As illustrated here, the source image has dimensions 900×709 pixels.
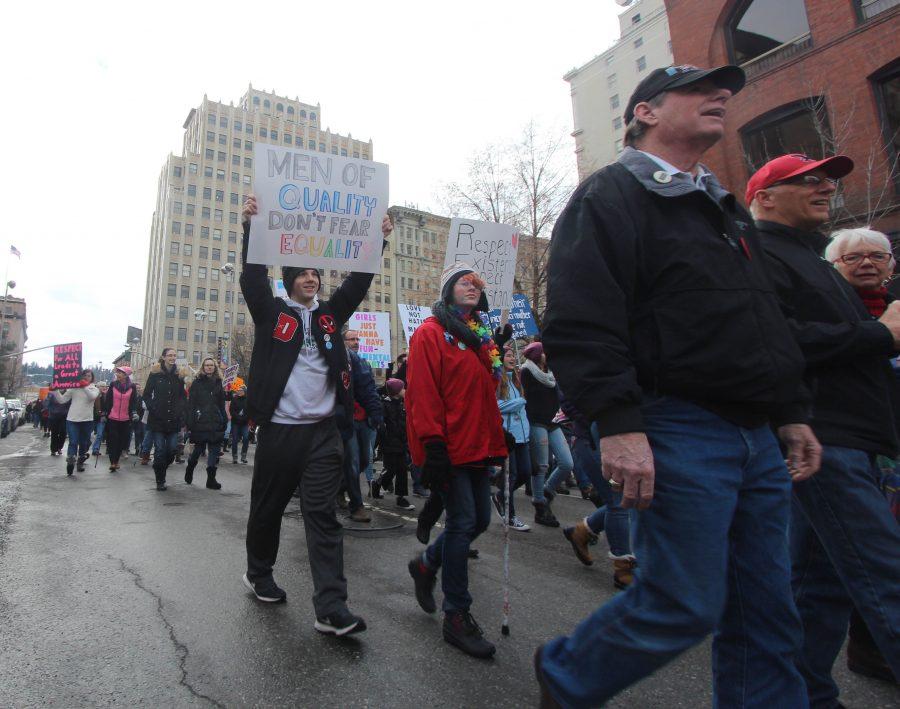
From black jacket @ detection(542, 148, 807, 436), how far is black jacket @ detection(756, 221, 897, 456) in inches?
24.2

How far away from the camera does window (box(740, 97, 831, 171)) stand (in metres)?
16.1

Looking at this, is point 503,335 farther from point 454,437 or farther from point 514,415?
point 514,415

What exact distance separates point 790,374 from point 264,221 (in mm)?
3207

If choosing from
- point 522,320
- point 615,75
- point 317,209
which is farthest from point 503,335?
point 615,75

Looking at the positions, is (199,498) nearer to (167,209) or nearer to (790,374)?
(790,374)

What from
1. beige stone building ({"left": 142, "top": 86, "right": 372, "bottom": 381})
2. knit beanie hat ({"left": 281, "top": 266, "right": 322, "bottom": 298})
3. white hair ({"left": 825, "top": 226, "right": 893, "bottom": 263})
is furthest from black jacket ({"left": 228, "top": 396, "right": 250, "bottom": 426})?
beige stone building ({"left": 142, "top": 86, "right": 372, "bottom": 381})

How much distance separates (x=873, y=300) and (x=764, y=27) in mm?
20452

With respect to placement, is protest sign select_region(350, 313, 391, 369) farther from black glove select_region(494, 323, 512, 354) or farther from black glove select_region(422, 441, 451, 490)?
black glove select_region(422, 441, 451, 490)

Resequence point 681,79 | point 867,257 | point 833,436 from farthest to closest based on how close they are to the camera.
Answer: point 867,257 < point 833,436 < point 681,79

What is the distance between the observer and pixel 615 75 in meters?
56.1

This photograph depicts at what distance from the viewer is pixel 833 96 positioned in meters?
16.0

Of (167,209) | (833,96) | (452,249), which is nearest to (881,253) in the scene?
(452,249)

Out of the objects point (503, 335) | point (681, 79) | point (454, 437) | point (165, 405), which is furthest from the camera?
point (165, 405)

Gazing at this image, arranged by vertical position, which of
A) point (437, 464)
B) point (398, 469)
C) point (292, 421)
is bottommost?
point (398, 469)
